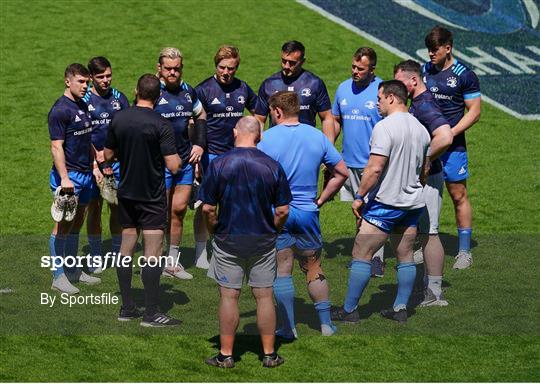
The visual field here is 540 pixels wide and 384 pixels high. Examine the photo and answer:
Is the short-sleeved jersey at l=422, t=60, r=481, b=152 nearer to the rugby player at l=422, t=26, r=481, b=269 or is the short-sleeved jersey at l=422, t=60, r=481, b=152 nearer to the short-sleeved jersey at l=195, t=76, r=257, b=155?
the rugby player at l=422, t=26, r=481, b=269

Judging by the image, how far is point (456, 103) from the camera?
11.8 meters

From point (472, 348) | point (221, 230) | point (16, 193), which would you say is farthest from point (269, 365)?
point (16, 193)

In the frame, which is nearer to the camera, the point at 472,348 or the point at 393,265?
the point at 472,348

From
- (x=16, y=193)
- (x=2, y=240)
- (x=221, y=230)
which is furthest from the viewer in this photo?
(x=16, y=193)

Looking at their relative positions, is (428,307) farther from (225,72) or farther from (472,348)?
(225,72)

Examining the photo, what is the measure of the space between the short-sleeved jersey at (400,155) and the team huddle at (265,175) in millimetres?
12

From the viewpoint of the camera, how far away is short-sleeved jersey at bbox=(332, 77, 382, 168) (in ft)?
38.4

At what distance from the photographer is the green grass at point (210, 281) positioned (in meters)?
9.02

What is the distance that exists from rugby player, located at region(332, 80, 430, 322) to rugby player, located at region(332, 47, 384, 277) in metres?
1.67

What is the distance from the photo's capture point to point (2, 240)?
12.7 metres

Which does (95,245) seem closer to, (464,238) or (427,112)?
(427,112)

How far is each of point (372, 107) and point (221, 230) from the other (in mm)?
3351

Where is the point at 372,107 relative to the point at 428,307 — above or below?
above

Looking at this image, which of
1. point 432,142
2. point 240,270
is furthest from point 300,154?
point 432,142
